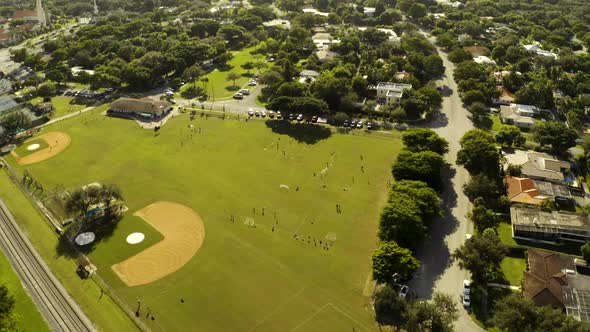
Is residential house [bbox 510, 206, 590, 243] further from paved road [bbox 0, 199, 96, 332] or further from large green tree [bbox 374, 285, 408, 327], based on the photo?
paved road [bbox 0, 199, 96, 332]

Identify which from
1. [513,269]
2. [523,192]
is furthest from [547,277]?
[523,192]

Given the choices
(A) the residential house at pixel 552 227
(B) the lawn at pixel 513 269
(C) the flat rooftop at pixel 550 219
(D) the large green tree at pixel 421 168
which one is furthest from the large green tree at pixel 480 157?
(B) the lawn at pixel 513 269

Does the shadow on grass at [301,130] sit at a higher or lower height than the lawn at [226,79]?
higher

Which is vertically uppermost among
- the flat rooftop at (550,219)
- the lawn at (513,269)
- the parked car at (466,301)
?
the flat rooftop at (550,219)

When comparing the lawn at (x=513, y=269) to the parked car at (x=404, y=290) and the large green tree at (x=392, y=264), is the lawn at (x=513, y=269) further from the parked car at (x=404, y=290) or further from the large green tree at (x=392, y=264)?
the parked car at (x=404, y=290)

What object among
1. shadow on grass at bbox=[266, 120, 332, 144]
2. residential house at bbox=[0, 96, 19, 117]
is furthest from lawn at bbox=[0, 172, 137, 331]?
shadow on grass at bbox=[266, 120, 332, 144]
